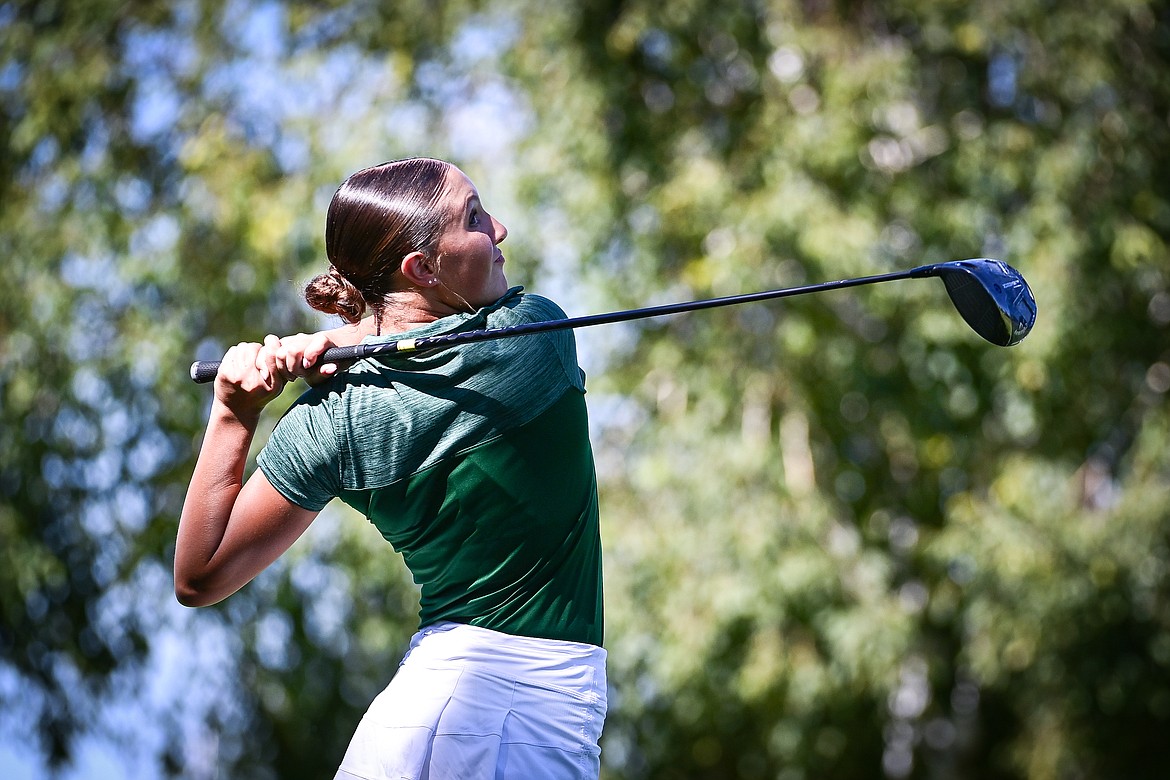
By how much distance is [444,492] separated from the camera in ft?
5.67

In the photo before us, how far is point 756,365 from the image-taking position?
6164 mm

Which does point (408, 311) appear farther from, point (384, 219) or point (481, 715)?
point (481, 715)

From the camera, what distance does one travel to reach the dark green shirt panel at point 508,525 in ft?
5.65

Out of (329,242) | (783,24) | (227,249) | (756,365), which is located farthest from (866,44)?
(329,242)

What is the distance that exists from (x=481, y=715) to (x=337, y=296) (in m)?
0.63

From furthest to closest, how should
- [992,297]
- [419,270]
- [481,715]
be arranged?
[992,297] → [419,270] → [481,715]

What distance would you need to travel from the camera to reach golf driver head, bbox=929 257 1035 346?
6.64ft

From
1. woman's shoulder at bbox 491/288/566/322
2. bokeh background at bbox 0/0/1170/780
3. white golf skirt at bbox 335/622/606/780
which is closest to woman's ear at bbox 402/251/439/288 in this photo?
woman's shoulder at bbox 491/288/566/322

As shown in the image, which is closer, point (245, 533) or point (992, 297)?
point (245, 533)

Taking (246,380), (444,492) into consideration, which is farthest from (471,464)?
(246,380)

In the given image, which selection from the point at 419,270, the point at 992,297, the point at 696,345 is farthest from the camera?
the point at 696,345

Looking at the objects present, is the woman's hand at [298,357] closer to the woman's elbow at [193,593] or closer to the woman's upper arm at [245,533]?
the woman's upper arm at [245,533]

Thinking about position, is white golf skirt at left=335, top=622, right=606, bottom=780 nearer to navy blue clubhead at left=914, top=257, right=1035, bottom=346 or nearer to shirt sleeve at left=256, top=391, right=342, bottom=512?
shirt sleeve at left=256, top=391, right=342, bottom=512

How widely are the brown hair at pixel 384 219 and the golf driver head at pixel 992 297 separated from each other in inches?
30.4
